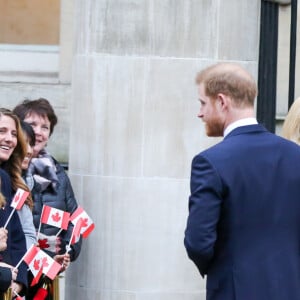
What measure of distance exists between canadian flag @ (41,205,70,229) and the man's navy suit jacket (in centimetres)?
227

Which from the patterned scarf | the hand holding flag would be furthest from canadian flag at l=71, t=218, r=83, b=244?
the hand holding flag

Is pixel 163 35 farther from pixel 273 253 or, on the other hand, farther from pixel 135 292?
pixel 273 253

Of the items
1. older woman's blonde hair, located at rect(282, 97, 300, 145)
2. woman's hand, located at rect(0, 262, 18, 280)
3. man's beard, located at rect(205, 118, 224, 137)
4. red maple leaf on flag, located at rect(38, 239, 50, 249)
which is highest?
older woman's blonde hair, located at rect(282, 97, 300, 145)

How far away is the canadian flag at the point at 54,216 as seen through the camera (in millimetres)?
7898

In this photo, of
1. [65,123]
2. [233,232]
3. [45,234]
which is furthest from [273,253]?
[65,123]

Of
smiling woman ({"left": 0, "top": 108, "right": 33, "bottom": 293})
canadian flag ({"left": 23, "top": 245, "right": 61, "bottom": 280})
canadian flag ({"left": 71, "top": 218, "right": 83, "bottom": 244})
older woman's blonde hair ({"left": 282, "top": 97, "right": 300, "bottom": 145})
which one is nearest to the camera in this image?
older woman's blonde hair ({"left": 282, "top": 97, "right": 300, "bottom": 145})

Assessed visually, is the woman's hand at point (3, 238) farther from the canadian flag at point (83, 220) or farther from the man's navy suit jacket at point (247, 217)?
the man's navy suit jacket at point (247, 217)

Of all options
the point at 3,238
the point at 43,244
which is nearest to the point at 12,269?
the point at 3,238

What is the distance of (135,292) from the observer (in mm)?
8648

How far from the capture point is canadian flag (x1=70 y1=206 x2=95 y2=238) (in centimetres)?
812

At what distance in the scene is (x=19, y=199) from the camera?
7.34m

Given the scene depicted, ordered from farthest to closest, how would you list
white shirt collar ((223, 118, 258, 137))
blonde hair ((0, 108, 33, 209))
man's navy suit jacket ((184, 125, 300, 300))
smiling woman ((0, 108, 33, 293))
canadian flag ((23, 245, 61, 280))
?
blonde hair ((0, 108, 33, 209)), canadian flag ((23, 245, 61, 280)), smiling woman ((0, 108, 33, 293)), white shirt collar ((223, 118, 258, 137)), man's navy suit jacket ((184, 125, 300, 300))

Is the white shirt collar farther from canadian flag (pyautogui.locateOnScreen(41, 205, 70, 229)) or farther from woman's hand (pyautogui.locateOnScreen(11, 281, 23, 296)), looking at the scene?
canadian flag (pyautogui.locateOnScreen(41, 205, 70, 229))

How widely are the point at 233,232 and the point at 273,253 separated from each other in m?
0.21
